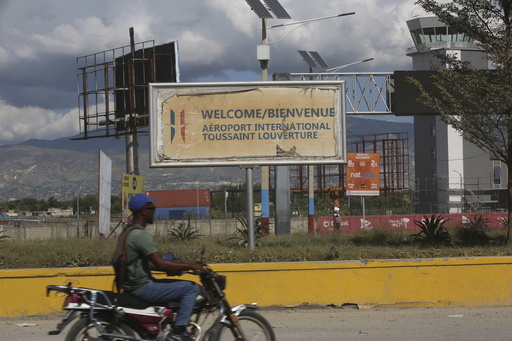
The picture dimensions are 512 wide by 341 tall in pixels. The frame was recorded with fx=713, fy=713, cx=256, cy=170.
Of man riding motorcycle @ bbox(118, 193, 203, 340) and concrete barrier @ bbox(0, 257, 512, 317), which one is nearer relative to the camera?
man riding motorcycle @ bbox(118, 193, 203, 340)

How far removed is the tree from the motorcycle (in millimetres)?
10038

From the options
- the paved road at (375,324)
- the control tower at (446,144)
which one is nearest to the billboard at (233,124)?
the paved road at (375,324)

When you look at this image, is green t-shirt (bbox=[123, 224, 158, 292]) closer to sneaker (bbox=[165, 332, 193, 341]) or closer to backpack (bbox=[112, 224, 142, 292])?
backpack (bbox=[112, 224, 142, 292])

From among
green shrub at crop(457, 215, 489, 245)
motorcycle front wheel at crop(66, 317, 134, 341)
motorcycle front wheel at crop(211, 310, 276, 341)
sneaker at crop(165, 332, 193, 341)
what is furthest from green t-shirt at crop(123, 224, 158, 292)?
green shrub at crop(457, 215, 489, 245)

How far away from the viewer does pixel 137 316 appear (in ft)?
21.6

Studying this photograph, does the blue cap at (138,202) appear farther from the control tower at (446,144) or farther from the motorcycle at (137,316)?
the control tower at (446,144)

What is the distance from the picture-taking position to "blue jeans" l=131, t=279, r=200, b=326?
6607 millimetres

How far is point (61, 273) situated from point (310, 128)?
5950 millimetres

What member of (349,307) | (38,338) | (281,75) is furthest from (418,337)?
(281,75)

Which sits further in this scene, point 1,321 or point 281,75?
point 281,75

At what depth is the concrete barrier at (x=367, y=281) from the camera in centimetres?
1094

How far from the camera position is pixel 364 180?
3641cm

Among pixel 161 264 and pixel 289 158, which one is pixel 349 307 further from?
pixel 161 264

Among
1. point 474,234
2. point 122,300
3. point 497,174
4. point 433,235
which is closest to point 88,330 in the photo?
point 122,300
